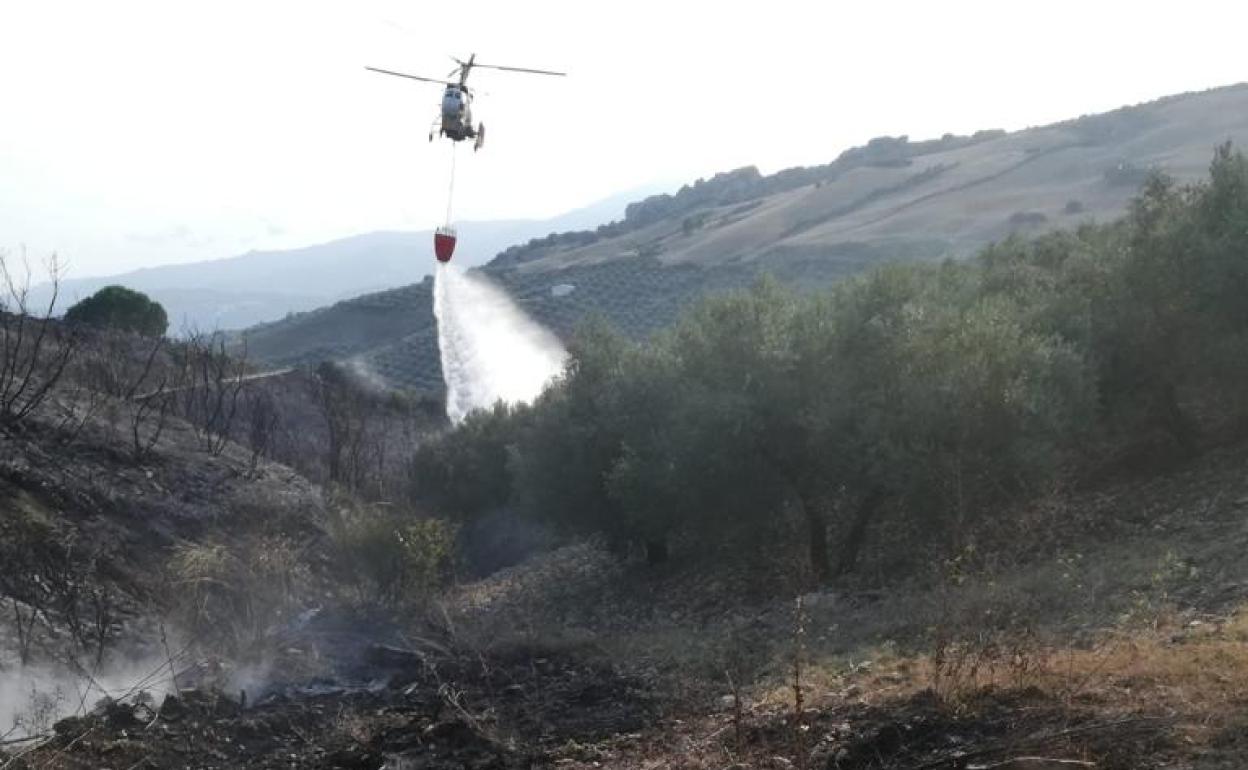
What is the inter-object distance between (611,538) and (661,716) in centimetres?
1593

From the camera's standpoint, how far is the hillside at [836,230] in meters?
83.5

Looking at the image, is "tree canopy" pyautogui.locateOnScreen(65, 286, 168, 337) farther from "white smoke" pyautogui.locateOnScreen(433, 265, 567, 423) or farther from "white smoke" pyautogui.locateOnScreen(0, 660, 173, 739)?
"white smoke" pyautogui.locateOnScreen(0, 660, 173, 739)

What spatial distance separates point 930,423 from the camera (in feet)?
64.0

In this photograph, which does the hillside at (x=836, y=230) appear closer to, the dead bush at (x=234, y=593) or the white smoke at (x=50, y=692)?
the dead bush at (x=234, y=593)

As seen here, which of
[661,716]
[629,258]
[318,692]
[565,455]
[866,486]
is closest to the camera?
[661,716]

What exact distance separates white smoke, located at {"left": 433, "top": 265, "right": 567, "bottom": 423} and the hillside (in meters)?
1.81

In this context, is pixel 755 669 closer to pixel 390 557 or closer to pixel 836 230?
pixel 390 557

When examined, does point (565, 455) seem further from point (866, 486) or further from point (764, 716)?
point (764, 716)


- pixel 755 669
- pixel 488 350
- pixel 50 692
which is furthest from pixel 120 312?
pixel 755 669

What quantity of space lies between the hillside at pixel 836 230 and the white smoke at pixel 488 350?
1814 mm

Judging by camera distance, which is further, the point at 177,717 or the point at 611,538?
the point at 611,538

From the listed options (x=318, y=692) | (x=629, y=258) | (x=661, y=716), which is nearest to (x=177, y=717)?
(x=318, y=692)

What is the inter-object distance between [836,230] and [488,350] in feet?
136

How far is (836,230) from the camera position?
331ft
